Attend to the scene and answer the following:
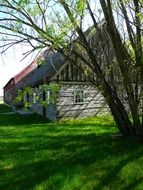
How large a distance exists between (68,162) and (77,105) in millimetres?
15872

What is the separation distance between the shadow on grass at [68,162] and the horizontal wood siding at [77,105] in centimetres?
1124

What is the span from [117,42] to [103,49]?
2.45 meters

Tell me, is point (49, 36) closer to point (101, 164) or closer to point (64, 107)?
point (101, 164)

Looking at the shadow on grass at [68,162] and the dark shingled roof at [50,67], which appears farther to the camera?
the dark shingled roof at [50,67]

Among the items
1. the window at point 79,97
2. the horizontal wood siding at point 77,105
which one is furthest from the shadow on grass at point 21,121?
the window at point 79,97

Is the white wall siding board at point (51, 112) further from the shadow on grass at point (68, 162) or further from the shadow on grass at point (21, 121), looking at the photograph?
the shadow on grass at point (68, 162)

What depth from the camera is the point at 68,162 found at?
376 inches

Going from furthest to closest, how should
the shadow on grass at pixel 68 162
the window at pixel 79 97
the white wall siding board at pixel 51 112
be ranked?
the window at pixel 79 97, the white wall siding board at pixel 51 112, the shadow on grass at pixel 68 162

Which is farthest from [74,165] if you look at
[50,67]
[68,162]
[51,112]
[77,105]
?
[50,67]

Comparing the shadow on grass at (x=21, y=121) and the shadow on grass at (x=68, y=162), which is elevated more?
the shadow on grass at (x=68, y=162)

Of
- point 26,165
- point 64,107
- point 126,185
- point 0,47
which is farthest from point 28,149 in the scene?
point 64,107

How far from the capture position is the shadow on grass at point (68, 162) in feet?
25.8

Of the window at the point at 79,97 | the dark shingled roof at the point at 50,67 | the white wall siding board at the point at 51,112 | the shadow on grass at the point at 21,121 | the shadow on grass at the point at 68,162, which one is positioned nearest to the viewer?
the shadow on grass at the point at 68,162

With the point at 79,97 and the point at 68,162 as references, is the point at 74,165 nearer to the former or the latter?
the point at 68,162
